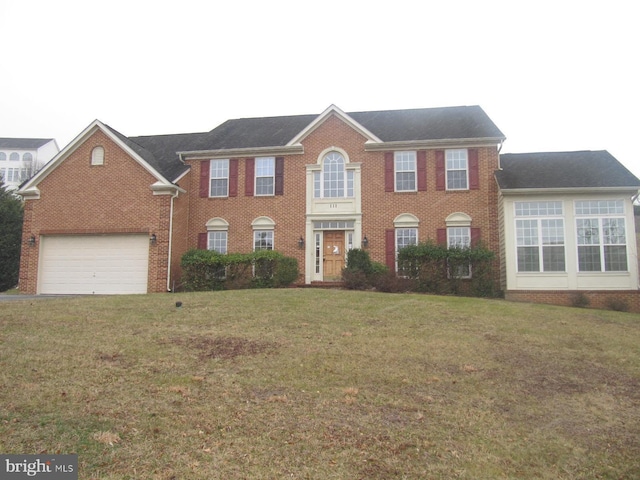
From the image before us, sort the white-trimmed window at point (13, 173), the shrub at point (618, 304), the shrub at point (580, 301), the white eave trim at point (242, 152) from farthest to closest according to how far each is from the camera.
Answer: the white-trimmed window at point (13, 173) → the white eave trim at point (242, 152) → the shrub at point (580, 301) → the shrub at point (618, 304)

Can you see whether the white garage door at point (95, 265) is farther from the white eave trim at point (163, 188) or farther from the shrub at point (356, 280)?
the shrub at point (356, 280)

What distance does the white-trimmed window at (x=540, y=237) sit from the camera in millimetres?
17003

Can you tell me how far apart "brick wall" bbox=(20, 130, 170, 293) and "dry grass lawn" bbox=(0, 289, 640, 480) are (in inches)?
284

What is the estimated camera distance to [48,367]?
6.75 m

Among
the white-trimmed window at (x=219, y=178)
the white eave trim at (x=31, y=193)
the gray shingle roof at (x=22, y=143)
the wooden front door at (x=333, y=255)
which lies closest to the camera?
the white eave trim at (x=31, y=193)

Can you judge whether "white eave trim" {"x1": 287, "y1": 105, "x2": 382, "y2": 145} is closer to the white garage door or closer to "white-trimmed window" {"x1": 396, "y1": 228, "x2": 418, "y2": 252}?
"white-trimmed window" {"x1": 396, "y1": 228, "x2": 418, "y2": 252}

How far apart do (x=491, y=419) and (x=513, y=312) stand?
23.7 ft

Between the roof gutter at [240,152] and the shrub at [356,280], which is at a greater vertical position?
the roof gutter at [240,152]

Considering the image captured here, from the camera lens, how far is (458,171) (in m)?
18.8

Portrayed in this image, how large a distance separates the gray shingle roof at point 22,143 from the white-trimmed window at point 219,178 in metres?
66.1

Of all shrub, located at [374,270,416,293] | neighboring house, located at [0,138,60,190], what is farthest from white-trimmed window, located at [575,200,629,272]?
neighboring house, located at [0,138,60,190]

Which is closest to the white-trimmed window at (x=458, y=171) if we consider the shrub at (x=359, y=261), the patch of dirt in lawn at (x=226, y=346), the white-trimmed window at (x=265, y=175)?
the shrub at (x=359, y=261)

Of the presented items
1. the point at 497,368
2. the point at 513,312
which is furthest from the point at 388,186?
the point at 497,368

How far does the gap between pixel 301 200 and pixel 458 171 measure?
250 inches
